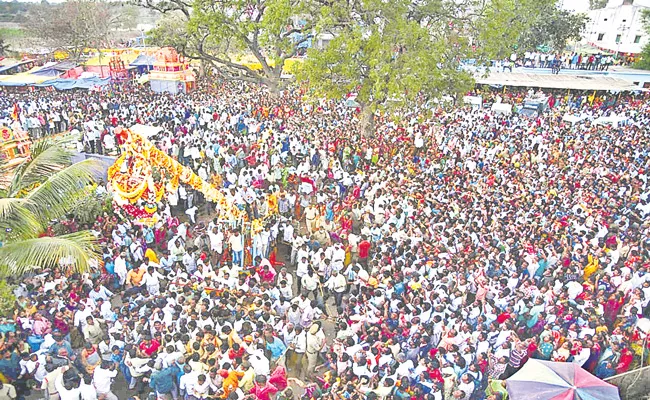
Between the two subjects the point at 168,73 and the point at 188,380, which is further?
the point at 168,73

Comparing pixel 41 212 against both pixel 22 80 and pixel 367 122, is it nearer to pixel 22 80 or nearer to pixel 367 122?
pixel 367 122

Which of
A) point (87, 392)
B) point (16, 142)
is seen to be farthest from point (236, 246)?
point (16, 142)

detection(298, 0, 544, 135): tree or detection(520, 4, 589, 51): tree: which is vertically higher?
detection(520, 4, 589, 51): tree

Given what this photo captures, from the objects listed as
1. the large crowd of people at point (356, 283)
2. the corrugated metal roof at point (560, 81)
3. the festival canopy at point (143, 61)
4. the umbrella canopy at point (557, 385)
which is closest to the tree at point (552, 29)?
the corrugated metal roof at point (560, 81)

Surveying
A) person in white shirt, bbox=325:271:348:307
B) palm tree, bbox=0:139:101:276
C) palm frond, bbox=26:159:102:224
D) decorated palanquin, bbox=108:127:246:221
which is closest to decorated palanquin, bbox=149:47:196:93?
decorated palanquin, bbox=108:127:246:221

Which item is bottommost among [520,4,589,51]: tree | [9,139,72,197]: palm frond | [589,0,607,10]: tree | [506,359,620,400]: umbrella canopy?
[506,359,620,400]: umbrella canopy

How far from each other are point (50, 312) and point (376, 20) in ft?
39.6

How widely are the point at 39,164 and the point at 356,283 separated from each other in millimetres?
4919

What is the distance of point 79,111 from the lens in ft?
60.2

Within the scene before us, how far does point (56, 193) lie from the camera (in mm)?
6043

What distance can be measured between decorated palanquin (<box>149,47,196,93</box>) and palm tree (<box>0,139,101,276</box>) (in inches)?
685

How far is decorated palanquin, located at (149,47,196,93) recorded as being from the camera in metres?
23.2

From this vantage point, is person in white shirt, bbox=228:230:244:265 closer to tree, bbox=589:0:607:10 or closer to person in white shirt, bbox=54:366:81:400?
person in white shirt, bbox=54:366:81:400

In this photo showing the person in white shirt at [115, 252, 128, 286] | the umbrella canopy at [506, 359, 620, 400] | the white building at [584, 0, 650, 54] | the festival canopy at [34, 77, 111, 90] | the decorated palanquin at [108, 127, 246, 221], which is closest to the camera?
the umbrella canopy at [506, 359, 620, 400]
